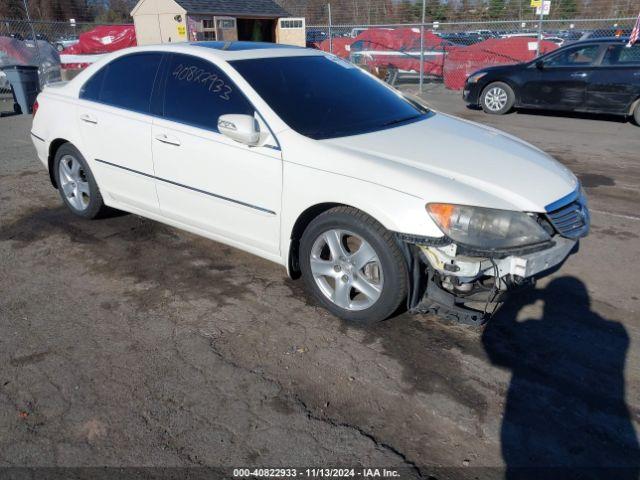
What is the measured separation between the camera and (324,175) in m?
3.32

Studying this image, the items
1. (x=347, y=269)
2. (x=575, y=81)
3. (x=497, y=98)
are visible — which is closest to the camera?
(x=347, y=269)

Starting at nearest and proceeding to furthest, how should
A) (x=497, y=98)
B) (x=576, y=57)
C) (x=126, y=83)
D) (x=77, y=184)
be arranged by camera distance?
1. (x=126, y=83)
2. (x=77, y=184)
3. (x=576, y=57)
4. (x=497, y=98)

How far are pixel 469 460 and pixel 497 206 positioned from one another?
4.42 ft

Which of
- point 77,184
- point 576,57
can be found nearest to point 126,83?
point 77,184

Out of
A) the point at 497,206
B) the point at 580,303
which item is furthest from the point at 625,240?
the point at 497,206

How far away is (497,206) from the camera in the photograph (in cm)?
300

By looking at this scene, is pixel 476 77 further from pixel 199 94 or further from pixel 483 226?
pixel 483 226

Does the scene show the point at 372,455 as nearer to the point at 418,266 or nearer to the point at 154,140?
the point at 418,266

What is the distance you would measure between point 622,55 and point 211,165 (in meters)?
9.78

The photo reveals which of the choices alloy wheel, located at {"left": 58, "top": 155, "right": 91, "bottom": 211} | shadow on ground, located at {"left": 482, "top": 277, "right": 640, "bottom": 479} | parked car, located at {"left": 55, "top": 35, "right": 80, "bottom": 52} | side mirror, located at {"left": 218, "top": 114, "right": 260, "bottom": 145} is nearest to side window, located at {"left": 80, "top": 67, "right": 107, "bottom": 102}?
alloy wheel, located at {"left": 58, "top": 155, "right": 91, "bottom": 211}

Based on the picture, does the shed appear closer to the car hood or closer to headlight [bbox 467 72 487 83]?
headlight [bbox 467 72 487 83]

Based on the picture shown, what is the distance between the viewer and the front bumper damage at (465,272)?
300 centimetres

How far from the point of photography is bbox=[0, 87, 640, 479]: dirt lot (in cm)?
251

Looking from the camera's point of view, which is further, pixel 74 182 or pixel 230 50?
pixel 74 182
